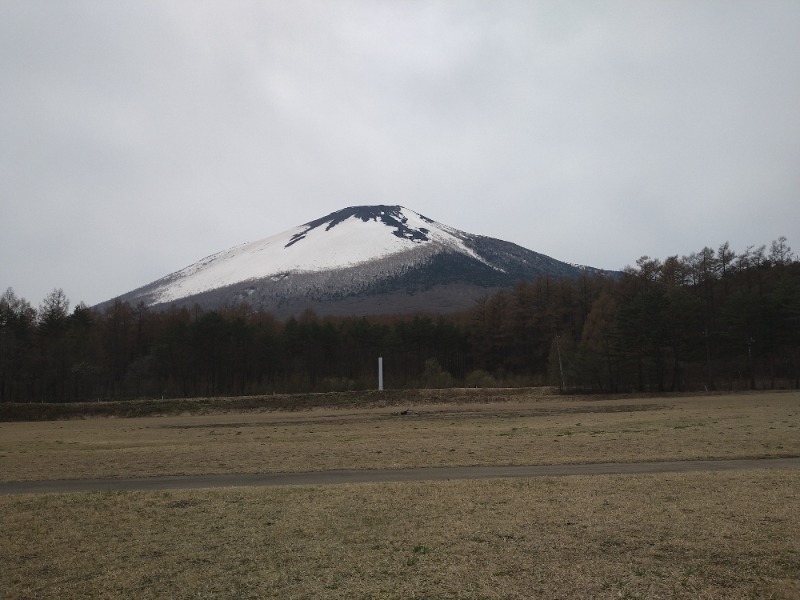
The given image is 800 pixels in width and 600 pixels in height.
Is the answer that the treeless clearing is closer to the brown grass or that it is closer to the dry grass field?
the dry grass field

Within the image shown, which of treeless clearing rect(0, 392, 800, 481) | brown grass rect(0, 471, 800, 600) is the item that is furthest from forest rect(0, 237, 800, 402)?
brown grass rect(0, 471, 800, 600)

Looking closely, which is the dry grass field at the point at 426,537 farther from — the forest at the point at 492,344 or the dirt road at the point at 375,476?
the forest at the point at 492,344

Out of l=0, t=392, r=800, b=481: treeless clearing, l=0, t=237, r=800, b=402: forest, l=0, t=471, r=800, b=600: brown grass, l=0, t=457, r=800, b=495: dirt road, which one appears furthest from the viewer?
l=0, t=237, r=800, b=402: forest

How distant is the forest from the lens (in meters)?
60.0

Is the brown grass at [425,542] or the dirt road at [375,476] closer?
the brown grass at [425,542]

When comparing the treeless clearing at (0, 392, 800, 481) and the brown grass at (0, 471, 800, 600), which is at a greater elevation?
the brown grass at (0, 471, 800, 600)

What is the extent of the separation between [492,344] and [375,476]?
73.1 metres

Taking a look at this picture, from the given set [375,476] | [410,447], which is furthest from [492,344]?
[375,476]

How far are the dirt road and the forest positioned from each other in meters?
46.9

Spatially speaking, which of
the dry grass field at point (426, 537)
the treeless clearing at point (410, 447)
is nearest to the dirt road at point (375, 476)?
the treeless clearing at point (410, 447)

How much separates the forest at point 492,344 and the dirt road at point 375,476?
46.9 meters

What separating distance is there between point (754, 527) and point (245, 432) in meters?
27.6

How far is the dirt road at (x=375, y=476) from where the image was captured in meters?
14.5

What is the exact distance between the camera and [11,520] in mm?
11094
